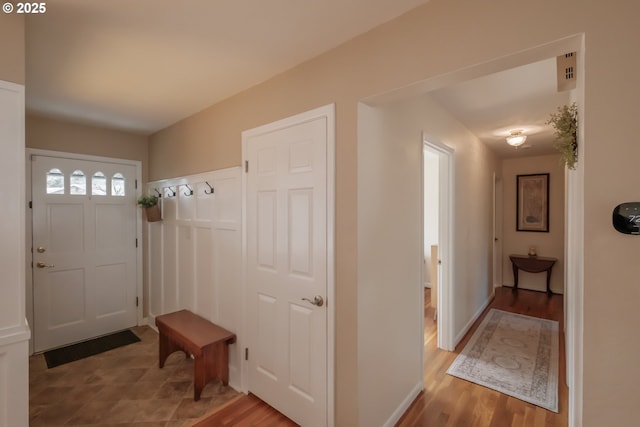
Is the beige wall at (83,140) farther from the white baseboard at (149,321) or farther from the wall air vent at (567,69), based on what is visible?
the wall air vent at (567,69)

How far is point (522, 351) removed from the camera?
2.94 m

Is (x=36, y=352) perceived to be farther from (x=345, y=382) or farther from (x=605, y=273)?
(x=605, y=273)

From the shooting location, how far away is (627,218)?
→ 3.05 ft

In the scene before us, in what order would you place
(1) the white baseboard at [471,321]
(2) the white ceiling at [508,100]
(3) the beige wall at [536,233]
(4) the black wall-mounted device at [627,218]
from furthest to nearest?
(3) the beige wall at [536,233] < (1) the white baseboard at [471,321] < (2) the white ceiling at [508,100] < (4) the black wall-mounted device at [627,218]

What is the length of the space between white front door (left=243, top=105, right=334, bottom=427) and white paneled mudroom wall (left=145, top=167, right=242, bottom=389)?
0.23m

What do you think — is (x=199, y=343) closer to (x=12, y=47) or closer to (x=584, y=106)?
(x=12, y=47)

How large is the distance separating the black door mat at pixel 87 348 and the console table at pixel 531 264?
5.98 metres

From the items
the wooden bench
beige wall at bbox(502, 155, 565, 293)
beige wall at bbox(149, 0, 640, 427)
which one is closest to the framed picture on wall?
beige wall at bbox(502, 155, 565, 293)

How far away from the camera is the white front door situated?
182 centimetres

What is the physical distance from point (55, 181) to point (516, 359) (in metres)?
5.15

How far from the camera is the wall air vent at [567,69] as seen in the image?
129 centimetres

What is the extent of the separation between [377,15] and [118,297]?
4.04 meters

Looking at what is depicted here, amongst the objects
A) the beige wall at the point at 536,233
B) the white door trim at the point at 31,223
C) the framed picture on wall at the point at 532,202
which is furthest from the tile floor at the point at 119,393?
the framed picture on wall at the point at 532,202

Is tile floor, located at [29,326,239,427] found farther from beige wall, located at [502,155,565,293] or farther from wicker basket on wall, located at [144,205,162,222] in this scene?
beige wall, located at [502,155,565,293]
